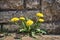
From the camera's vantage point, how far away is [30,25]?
3.12 metres

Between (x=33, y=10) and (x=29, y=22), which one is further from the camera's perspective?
(x=33, y=10)

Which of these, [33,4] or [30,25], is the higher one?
[33,4]

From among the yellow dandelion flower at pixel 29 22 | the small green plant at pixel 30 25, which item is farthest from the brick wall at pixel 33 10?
the yellow dandelion flower at pixel 29 22

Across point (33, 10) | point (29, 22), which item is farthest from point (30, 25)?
point (33, 10)

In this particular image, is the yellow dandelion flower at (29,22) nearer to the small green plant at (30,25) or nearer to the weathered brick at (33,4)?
the small green plant at (30,25)

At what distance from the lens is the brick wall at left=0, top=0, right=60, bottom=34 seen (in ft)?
10.8

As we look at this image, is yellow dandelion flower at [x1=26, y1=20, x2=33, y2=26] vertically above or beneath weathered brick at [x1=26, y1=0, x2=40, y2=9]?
beneath

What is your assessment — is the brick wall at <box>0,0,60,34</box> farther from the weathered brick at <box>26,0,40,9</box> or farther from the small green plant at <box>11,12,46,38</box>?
the small green plant at <box>11,12,46,38</box>

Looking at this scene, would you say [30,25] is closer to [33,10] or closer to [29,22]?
[29,22]

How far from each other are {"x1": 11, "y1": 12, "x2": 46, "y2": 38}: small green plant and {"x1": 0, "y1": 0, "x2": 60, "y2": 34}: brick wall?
118 mm

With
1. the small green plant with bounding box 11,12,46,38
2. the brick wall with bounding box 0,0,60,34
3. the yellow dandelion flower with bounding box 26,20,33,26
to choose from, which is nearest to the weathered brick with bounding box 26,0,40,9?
the brick wall with bounding box 0,0,60,34

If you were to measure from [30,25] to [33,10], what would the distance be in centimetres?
32

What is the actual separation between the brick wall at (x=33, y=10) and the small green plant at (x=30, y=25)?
118 mm

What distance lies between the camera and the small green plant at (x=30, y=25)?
3.11m
